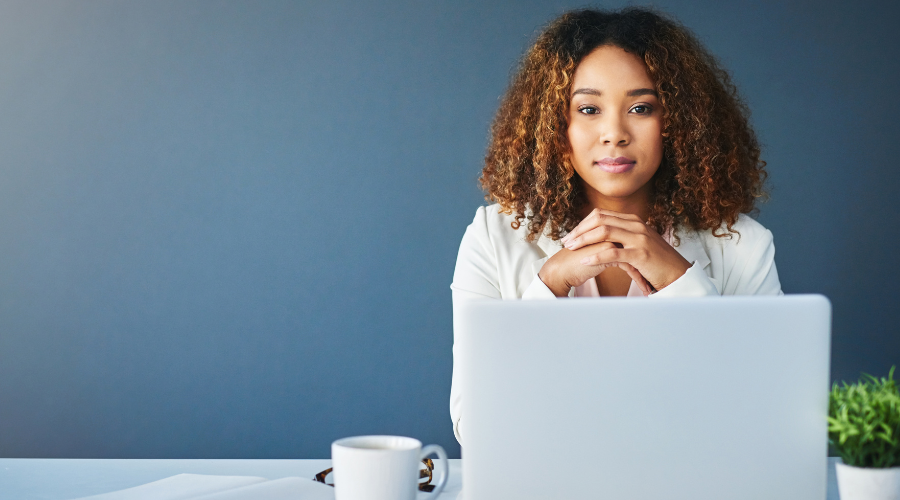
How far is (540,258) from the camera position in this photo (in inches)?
63.6

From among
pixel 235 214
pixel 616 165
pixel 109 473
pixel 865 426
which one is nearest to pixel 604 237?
pixel 616 165

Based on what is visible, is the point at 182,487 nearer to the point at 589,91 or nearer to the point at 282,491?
the point at 282,491

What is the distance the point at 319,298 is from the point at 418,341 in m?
0.42

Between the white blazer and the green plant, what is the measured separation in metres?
0.81

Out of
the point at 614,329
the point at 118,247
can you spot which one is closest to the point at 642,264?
the point at 614,329

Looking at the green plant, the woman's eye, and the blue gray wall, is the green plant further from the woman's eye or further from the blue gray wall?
the blue gray wall

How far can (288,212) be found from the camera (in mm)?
2775

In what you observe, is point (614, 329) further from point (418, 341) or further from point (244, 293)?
point (244, 293)

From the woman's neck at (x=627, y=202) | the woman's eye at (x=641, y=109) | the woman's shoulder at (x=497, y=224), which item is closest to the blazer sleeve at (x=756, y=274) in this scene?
the woman's neck at (x=627, y=202)

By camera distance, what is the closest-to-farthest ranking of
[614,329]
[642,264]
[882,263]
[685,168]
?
[614,329] < [642,264] < [685,168] < [882,263]

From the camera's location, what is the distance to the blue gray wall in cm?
274

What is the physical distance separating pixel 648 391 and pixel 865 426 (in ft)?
0.75

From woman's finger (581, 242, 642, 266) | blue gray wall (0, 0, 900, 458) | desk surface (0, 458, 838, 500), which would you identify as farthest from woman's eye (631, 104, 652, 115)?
blue gray wall (0, 0, 900, 458)

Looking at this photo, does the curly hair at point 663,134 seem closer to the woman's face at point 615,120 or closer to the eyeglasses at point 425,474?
the woman's face at point 615,120
